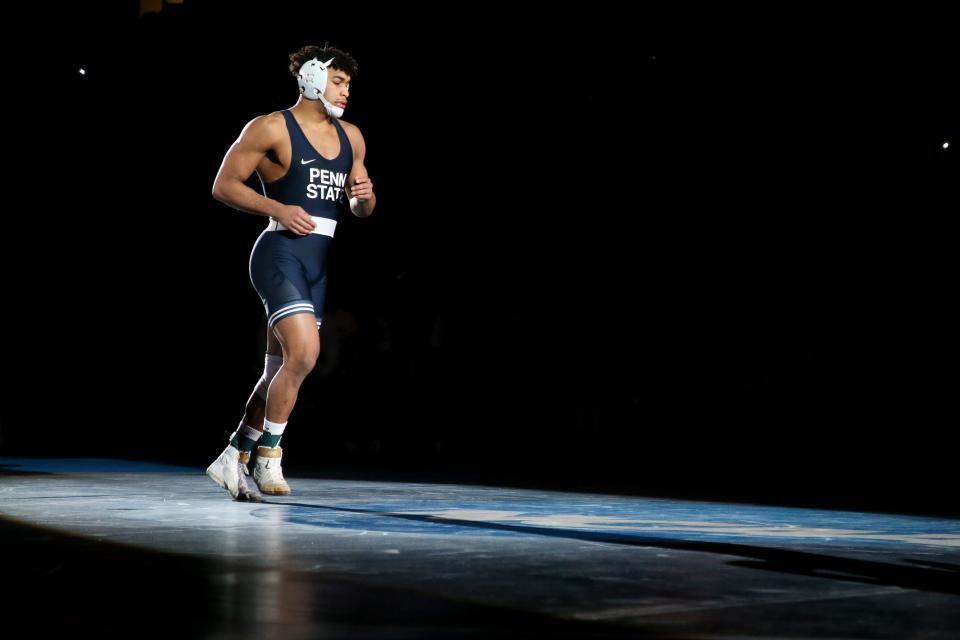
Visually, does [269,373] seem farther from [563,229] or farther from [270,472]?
[563,229]

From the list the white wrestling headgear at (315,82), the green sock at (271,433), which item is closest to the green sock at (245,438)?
the green sock at (271,433)

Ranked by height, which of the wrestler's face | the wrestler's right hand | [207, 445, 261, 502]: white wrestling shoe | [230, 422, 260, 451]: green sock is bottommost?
Result: [207, 445, 261, 502]: white wrestling shoe

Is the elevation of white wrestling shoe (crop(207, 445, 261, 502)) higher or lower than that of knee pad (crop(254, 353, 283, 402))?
lower

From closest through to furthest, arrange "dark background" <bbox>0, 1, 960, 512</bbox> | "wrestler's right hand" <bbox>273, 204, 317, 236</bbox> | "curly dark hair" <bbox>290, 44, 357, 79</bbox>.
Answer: "wrestler's right hand" <bbox>273, 204, 317, 236</bbox>
"curly dark hair" <bbox>290, 44, 357, 79</bbox>
"dark background" <bbox>0, 1, 960, 512</bbox>

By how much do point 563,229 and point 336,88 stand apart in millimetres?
4421

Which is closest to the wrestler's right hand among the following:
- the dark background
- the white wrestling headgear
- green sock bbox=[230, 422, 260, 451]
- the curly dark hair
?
the white wrestling headgear

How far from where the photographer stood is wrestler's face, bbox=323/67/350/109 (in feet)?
17.7

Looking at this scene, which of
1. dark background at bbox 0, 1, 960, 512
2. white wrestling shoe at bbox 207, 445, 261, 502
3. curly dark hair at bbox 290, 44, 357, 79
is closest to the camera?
white wrestling shoe at bbox 207, 445, 261, 502

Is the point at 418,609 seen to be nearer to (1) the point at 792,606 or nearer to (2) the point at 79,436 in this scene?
(1) the point at 792,606

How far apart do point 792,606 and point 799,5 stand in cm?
604

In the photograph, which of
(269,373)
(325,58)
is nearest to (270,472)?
(269,373)

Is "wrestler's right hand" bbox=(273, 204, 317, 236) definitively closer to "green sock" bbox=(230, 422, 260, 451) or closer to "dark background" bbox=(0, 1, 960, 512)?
"green sock" bbox=(230, 422, 260, 451)

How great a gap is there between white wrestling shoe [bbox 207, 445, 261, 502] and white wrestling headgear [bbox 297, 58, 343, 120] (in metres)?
1.42

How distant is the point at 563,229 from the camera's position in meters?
9.66
